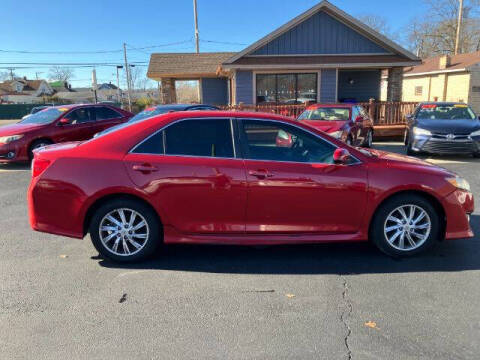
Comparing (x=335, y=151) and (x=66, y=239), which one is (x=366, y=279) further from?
(x=66, y=239)

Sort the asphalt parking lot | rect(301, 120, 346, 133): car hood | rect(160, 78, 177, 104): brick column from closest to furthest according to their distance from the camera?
the asphalt parking lot
rect(301, 120, 346, 133): car hood
rect(160, 78, 177, 104): brick column

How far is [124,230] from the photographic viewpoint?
3791 millimetres

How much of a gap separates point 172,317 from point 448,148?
8770 mm

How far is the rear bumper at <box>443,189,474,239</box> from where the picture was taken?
3836 mm

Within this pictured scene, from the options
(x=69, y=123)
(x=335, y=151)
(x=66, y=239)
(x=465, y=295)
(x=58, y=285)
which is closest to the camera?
(x=465, y=295)

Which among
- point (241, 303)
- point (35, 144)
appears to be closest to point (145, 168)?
point (241, 303)

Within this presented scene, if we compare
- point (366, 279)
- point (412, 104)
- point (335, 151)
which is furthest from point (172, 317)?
point (412, 104)

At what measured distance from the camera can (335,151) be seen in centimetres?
370

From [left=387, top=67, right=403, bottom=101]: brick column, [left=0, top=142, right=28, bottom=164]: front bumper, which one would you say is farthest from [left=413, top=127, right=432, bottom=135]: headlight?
[left=0, top=142, right=28, bottom=164]: front bumper

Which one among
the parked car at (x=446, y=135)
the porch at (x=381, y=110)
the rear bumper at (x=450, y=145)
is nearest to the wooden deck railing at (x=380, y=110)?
the porch at (x=381, y=110)

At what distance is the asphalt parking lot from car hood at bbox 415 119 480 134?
19.4 feet

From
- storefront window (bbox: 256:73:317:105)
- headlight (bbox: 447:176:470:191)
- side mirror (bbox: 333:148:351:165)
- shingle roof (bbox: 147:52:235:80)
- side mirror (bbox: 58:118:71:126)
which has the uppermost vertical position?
shingle roof (bbox: 147:52:235:80)

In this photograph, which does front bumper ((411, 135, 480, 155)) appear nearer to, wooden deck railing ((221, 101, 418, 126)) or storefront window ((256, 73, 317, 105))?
wooden deck railing ((221, 101, 418, 126))

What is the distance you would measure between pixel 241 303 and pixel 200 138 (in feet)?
5.48
